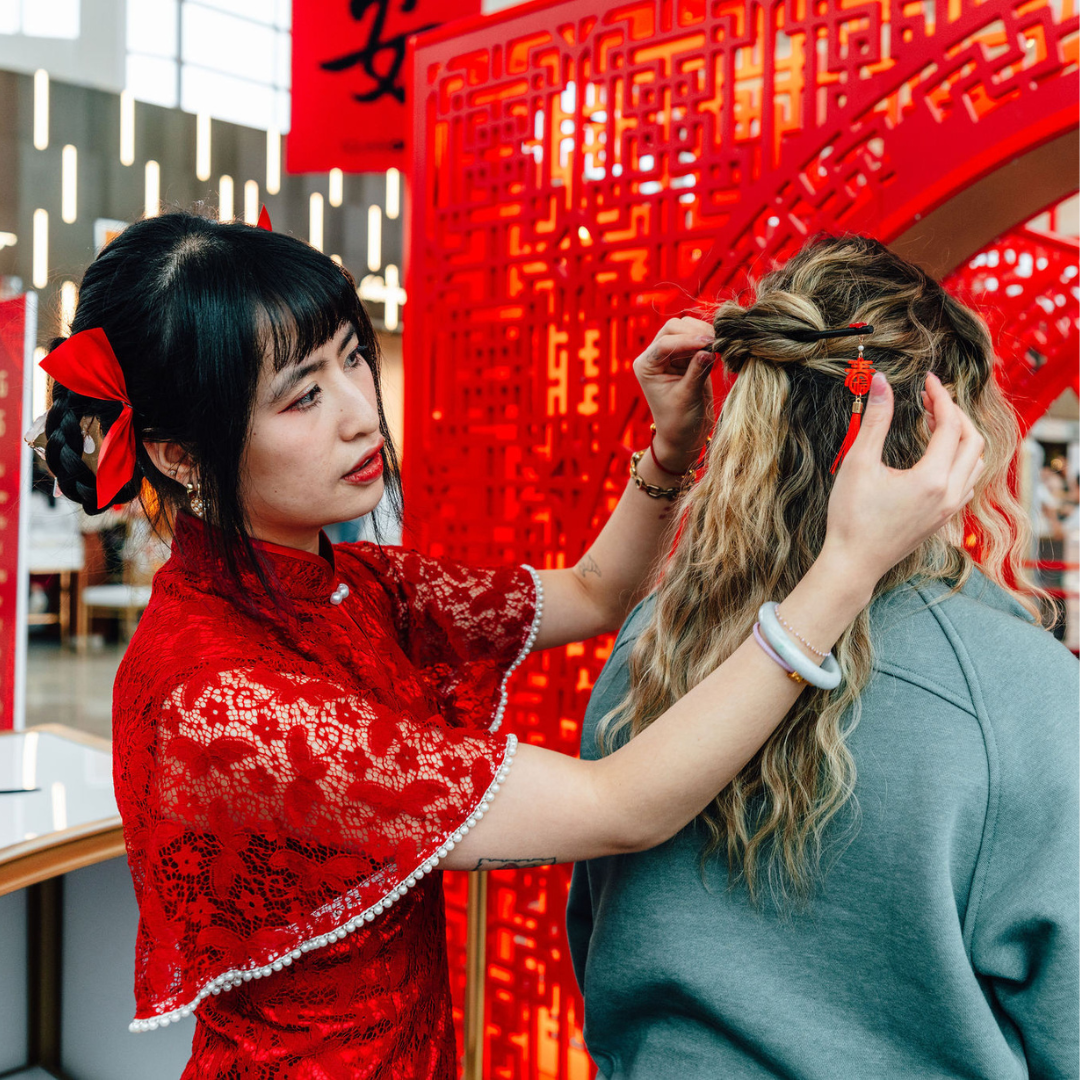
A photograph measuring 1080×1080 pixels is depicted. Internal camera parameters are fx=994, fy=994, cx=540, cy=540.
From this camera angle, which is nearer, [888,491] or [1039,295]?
[888,491]

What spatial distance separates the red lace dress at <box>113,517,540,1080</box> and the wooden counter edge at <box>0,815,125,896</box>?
0.68 metres

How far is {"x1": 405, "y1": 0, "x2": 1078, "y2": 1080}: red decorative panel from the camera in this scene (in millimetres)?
1314

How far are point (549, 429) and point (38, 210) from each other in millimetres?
7805

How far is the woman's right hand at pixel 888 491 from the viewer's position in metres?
0.78

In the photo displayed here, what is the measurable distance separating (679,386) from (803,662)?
529 millimetres

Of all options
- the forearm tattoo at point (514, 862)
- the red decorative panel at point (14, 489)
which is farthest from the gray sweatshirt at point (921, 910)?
the red decorative panel at point (14, 489)

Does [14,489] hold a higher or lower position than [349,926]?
higher

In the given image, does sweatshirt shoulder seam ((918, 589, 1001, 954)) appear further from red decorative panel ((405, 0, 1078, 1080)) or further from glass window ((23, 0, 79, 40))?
glass window ((23, 0, 79, 40))

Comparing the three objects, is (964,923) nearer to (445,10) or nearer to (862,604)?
(862,604)

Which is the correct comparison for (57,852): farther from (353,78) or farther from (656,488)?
(353,78)

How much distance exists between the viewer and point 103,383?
990 mm

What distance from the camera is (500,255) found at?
185 cm

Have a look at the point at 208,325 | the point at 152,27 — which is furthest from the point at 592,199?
the point at 152,27

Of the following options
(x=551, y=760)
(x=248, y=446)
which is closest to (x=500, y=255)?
(x=248, y=446)
